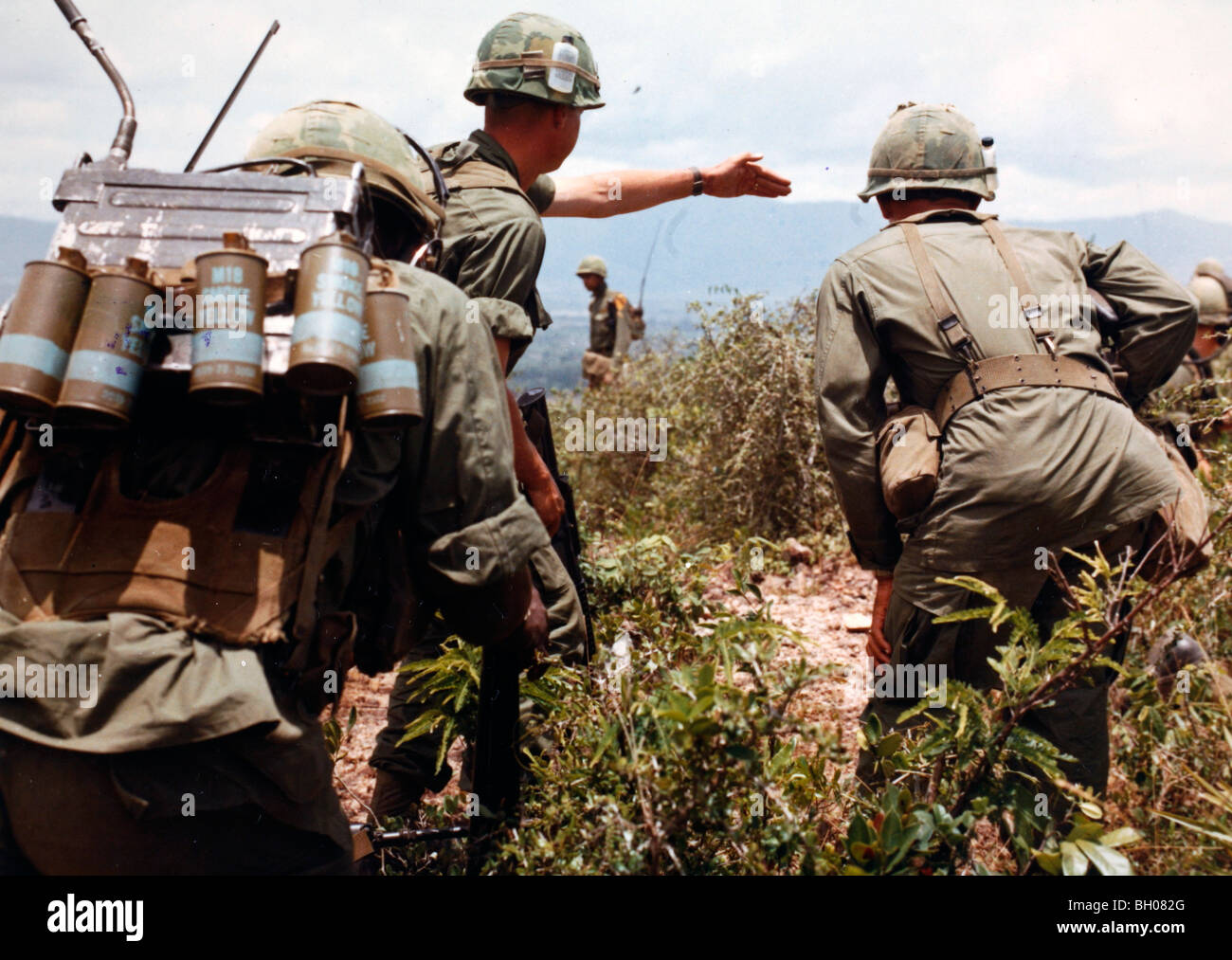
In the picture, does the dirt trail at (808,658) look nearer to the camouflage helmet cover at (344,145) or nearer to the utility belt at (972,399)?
the utility belt at (972,399)

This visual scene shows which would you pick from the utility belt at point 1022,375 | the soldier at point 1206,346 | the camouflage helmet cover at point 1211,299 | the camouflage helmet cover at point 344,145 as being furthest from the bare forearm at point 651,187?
the camouflage helmet cover at point 1211,299

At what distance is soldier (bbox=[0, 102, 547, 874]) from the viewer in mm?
1547

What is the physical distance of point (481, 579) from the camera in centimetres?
191

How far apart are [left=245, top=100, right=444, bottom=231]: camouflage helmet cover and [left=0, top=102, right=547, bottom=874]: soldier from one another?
0.35 meters

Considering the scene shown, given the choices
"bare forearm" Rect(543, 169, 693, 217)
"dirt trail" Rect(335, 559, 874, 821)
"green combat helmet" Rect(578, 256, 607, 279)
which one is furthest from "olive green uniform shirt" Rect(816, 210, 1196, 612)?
"green combat helmet" Rect(578, 256, 607, 279)

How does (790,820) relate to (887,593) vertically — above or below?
below

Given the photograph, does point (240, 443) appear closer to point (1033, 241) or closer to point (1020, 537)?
point (1020, 537)

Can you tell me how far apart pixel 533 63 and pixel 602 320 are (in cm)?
1110

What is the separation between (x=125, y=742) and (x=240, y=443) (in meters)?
0.50

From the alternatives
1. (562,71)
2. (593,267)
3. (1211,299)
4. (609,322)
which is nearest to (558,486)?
(562,71)

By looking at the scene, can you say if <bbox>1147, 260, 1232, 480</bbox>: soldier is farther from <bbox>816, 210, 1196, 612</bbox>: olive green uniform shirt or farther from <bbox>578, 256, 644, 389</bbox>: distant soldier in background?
<bbox>578, 256, 644, 389</bbox>: distant soldier in background

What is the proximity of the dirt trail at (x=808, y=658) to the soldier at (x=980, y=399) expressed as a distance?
526 mm

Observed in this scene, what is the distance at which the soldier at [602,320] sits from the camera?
13.9m
